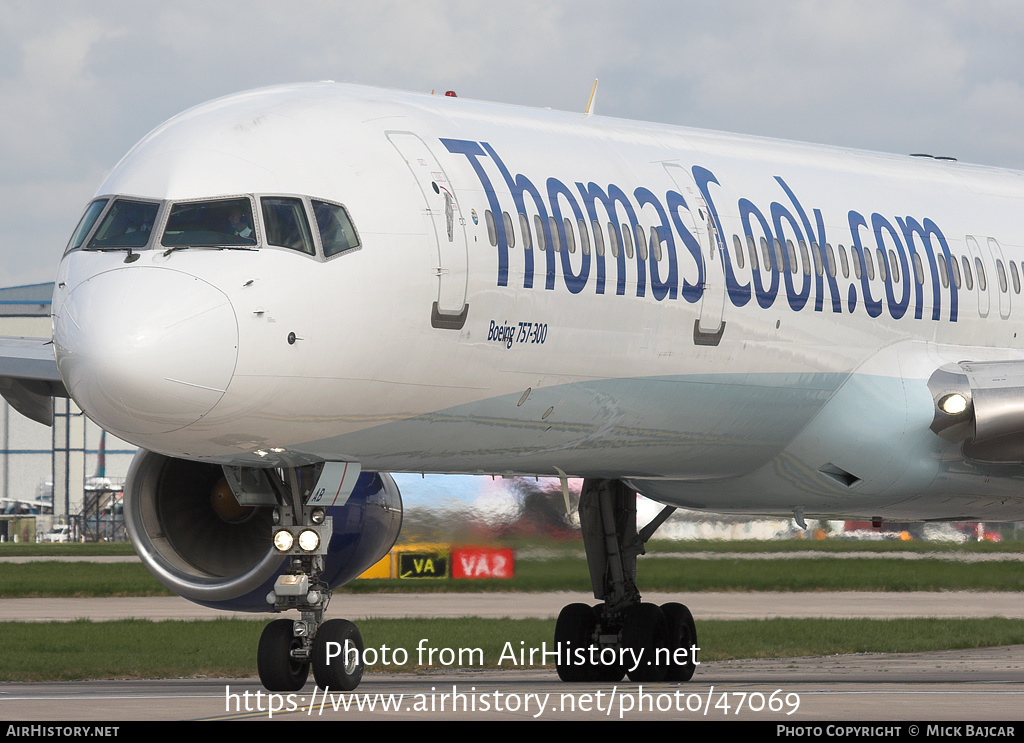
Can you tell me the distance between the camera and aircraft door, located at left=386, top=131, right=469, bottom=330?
12.7m

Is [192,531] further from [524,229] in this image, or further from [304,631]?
[524,229]

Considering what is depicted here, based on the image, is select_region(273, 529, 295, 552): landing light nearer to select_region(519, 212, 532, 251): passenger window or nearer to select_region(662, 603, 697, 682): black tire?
select_region(519, 212, 532, 251): passenger window

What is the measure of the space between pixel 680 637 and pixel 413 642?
7434 mm

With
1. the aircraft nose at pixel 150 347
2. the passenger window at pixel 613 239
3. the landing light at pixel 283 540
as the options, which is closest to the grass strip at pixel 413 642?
the landing light at pixel 283 540

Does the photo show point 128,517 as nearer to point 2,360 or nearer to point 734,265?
point 2,360

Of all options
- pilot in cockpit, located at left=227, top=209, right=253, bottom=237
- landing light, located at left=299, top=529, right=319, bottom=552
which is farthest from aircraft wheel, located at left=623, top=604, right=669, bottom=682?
pilot in cockpit, located at left=227, top=209, right=253, bottom=237

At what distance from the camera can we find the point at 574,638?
1895 centimetres

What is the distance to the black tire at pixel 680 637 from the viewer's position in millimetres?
18641

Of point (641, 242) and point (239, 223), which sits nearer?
point (239, 223)

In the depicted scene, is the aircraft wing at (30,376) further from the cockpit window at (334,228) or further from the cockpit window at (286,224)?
the cockpit window at (334,228)

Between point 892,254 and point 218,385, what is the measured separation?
26.4ft

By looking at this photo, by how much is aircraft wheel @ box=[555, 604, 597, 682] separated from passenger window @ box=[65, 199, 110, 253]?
7.92 m

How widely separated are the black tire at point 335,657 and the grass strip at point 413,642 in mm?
7896

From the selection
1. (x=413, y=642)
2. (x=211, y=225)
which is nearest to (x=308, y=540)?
(x=211, y=225)
